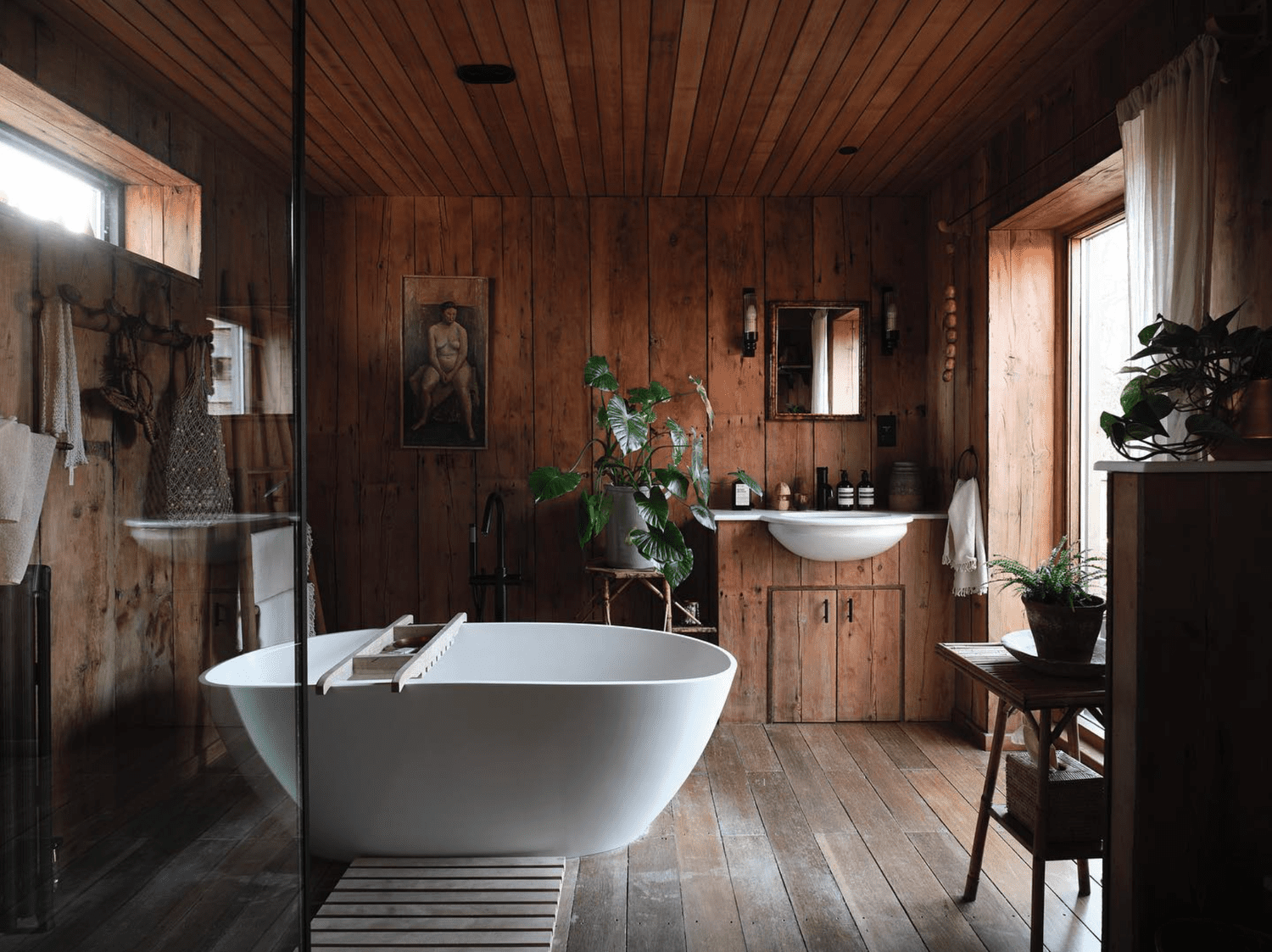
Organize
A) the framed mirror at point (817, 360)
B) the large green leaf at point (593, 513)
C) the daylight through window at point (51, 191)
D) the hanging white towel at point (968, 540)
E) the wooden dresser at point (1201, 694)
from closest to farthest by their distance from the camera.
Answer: the daylight through window at point (51, 191), the wooden dresser at point (1201, 694), the hanging white towel at point (968, 540), the large green leaf at point (593, 513), the framed mirror at point (817, 360)

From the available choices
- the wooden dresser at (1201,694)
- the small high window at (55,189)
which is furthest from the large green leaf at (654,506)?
the small high window at (55,189)

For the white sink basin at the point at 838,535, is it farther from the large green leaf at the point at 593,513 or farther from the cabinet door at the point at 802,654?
the large green leaf at the point at 593,513

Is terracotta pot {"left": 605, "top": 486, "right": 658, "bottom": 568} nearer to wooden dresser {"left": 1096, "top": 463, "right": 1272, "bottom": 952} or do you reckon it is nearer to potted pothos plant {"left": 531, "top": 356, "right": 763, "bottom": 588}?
potted pothos plant {"left": 531, "top": 356, "right": 763, "bottom": 588}

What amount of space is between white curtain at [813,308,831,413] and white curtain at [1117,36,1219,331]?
5.87ft

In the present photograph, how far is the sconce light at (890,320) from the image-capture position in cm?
392

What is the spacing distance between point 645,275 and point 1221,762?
10.0ft

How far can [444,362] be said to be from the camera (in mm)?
4004

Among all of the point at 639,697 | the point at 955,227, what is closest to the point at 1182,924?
the point at 639,697

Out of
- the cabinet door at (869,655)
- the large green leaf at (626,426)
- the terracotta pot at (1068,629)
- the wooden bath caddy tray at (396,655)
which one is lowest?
the cabinet door at (869,655)

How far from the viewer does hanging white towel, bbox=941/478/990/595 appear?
10.8 feet

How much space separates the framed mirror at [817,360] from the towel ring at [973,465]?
1.82 feet

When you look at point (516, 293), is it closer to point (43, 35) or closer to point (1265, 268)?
point (1265, 268)

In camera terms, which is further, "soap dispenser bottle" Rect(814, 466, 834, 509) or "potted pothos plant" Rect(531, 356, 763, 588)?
"soap dispenser bottle" Rect(814, 466, 834, 509)

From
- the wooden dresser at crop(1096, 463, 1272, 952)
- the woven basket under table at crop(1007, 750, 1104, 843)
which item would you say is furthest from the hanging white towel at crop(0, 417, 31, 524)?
the woven basket under table at crop(1007, 750, 1104, 843)
